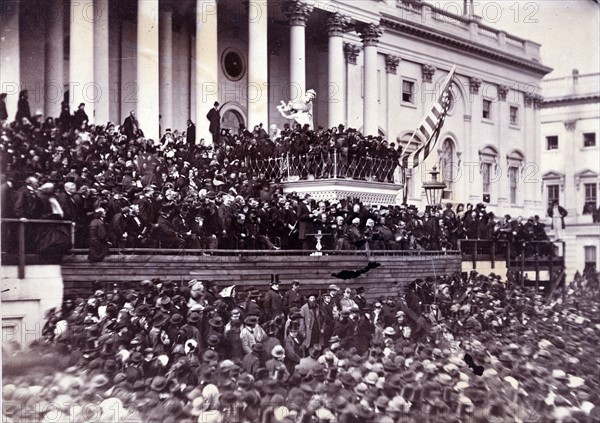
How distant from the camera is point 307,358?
7164 millimetres

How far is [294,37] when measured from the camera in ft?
37.8

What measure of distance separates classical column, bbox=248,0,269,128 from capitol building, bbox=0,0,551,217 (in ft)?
0.07

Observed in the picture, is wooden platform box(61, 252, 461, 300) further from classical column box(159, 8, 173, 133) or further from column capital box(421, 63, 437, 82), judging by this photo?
classical column box(159, 8, 173, 133)

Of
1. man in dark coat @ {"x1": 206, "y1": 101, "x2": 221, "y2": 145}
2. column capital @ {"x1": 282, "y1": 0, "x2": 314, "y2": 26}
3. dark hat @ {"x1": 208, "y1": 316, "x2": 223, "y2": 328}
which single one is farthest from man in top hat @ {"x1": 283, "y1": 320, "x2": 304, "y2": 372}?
column capital @ {"x1": 282, "y1": 0, "x2": 314, "y2": 26}

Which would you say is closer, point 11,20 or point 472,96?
point 11,20

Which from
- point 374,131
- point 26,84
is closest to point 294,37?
point 374,131

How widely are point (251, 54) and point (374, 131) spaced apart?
86.9 inches

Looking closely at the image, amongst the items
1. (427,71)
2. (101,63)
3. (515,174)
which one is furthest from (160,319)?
(427,71)

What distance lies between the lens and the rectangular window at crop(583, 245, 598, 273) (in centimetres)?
809

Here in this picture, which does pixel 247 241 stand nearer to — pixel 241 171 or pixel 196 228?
pixel 196 228

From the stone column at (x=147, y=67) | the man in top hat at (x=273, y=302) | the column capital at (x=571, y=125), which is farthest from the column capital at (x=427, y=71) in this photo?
the man in top hat at (x=273, y=302)

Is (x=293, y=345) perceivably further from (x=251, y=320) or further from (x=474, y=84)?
(x=474, y=84)

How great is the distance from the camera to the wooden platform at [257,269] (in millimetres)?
6680

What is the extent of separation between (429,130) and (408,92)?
3.85 feet
